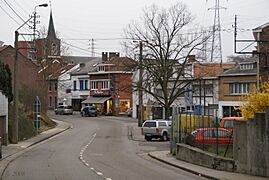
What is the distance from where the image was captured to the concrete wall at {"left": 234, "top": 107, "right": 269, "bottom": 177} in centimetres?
1927

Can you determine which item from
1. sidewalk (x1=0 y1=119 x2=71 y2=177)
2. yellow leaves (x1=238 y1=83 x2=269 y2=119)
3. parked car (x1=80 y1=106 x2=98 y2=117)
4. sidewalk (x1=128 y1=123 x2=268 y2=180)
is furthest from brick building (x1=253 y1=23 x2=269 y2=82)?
parked car (x1=80 y1=106 x2=98 y2=117)

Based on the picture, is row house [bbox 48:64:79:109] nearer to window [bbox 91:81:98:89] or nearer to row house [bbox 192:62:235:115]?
window [bbox 91:81:98:89]

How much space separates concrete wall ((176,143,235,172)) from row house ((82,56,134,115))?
196 feet

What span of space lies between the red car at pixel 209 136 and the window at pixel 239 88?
31790 mm

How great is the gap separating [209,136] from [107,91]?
68.4 m

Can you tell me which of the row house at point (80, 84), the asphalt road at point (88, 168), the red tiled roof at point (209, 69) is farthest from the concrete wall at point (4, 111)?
the row house at point (80, 84)

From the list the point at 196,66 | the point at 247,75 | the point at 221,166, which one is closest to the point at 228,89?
the point at 247,75

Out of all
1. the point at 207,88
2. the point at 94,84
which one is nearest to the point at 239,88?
the point at 207,88

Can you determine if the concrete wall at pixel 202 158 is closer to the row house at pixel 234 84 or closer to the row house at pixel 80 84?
the row house at pixel 234 84

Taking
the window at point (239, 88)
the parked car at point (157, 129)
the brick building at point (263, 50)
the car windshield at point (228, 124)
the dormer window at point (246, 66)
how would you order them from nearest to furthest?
the car windshield at point (228, 124)
the brick building at point (263, 50)
the parked car at point (157, 129)
the window at point (239, 88)
the dormer window at point (246, 66)

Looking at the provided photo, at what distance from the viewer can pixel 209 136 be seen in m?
27.1

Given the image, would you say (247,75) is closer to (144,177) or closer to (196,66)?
(196,66)

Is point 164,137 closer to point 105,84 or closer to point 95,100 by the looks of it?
point 95,100

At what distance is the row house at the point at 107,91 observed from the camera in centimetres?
9219
